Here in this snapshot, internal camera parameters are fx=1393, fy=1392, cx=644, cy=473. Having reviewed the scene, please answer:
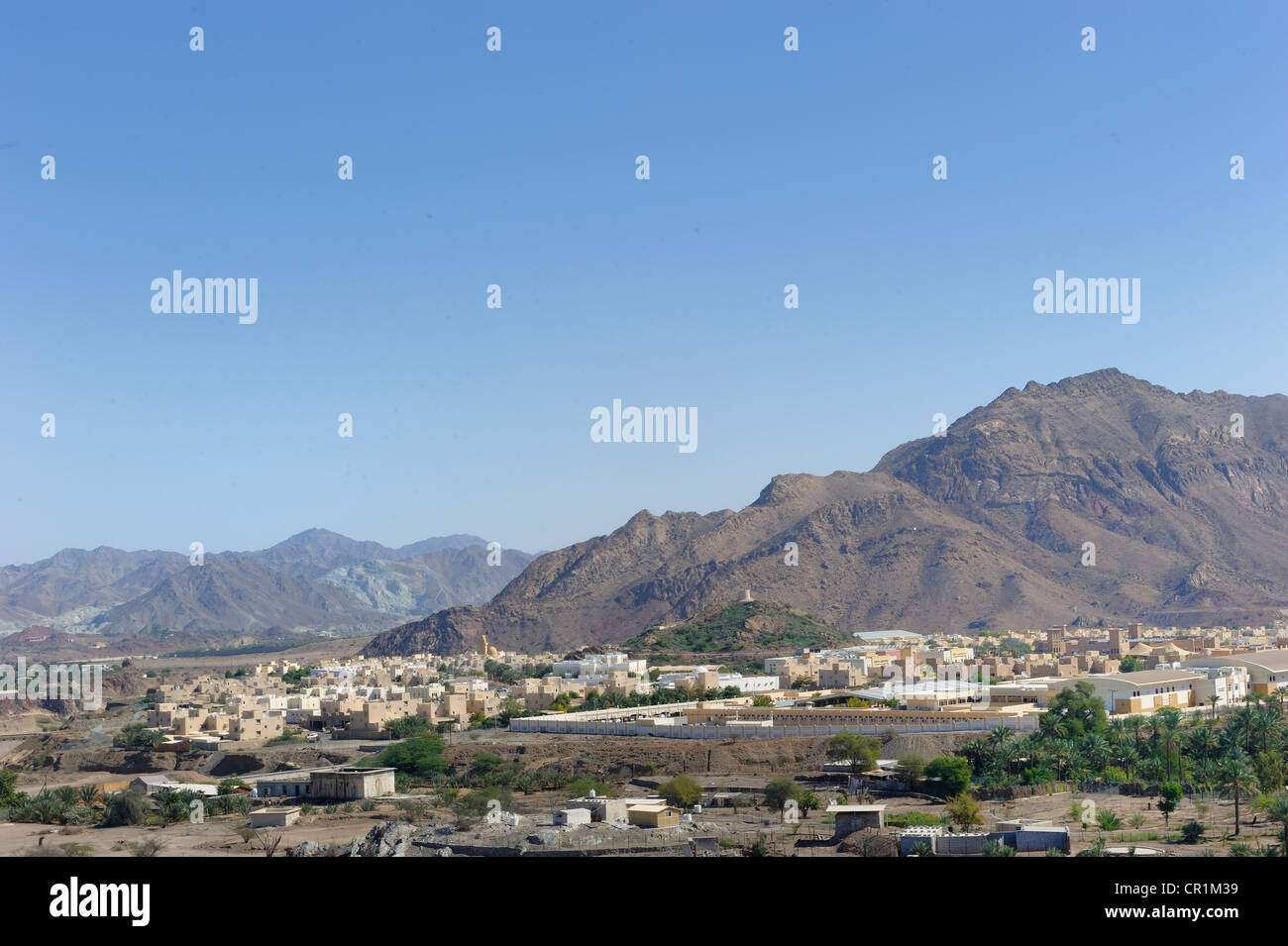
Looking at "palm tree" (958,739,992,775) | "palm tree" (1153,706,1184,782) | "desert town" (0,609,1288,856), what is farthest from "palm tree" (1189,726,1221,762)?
"palm tree" (958,739,992,775)

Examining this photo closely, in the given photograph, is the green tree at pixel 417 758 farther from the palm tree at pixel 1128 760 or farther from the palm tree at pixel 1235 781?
the palm tree at pixel 1235 781

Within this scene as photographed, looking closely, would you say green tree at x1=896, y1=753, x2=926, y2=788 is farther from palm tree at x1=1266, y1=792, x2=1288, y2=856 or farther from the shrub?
the shrub

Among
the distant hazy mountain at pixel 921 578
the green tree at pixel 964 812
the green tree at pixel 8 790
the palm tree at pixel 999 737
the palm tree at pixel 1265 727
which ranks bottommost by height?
the green tree at pixel 8 790

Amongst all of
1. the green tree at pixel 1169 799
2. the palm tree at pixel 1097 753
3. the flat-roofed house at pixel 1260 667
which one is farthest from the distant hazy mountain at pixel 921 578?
the green tree at pixel 1169 799

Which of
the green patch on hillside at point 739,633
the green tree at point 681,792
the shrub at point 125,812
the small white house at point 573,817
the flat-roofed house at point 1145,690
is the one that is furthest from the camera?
the green patch on hillside at point 739,633

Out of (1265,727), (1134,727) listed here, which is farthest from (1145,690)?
(1265,727)

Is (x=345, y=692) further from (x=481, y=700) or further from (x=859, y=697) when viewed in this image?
(x=859, y=697)

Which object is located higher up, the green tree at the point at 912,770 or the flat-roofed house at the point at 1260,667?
the flat-roofed house at the point at 1260,667
